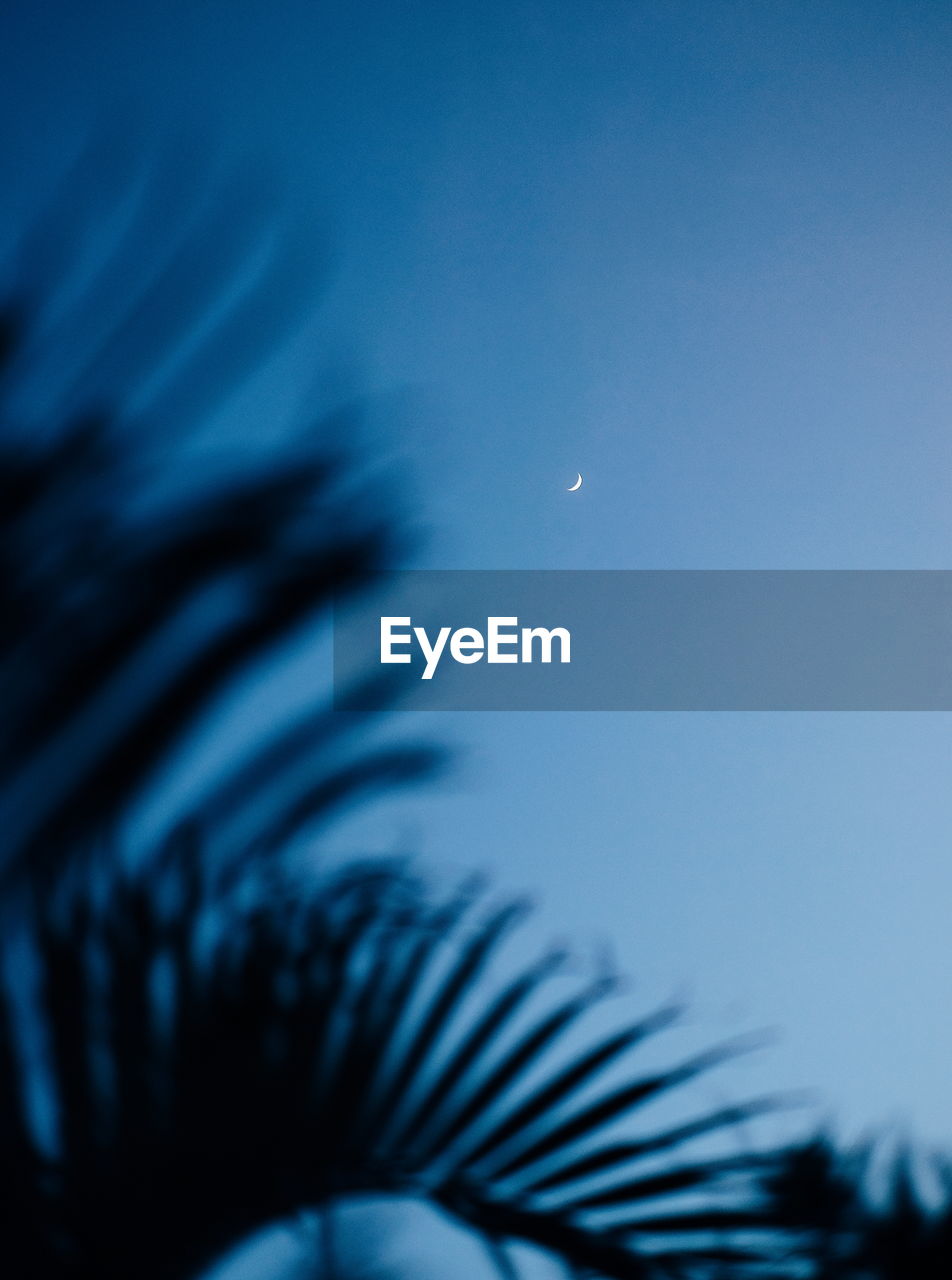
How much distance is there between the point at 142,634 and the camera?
38.3 inches

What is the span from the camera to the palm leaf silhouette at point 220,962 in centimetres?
91

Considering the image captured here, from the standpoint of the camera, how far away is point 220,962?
0.94 metres

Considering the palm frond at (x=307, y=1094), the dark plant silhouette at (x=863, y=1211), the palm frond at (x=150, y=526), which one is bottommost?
the dark plant silhouette at (x=863, y=1211)

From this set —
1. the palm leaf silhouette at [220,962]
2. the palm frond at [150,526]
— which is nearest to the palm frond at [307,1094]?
the palm leaf silhouette at [220,962]

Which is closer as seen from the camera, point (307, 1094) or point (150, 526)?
point (307, 1094)

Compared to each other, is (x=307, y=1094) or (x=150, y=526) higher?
(x=150, y=526)

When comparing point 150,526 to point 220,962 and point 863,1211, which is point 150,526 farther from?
point 863,1211

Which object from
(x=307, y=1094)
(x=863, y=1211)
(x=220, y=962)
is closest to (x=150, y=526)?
(x=220, y=962)

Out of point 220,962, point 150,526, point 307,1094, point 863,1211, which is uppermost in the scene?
point 150,526

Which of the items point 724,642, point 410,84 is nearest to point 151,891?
point 724,642

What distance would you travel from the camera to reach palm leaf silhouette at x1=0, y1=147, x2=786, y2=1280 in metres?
0.91

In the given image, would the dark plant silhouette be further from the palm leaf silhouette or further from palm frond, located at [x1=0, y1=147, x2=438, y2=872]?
palm frond, located at [x1=0, y1=147, x2=438, y2=872]

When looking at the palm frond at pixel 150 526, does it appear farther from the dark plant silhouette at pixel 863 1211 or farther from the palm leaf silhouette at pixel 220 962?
the dark plant silhouette at pixel 863 1211

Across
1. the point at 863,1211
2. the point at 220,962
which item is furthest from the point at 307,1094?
the point at 863,1211
